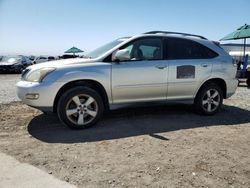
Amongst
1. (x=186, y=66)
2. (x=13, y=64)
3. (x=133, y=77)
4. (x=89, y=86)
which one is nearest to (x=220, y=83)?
(x=186, y=66)

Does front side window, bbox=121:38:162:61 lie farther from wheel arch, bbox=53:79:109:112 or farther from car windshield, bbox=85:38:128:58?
wheel arch, bbox=53:79:109:112

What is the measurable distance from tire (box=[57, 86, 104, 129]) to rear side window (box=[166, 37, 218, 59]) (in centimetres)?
184

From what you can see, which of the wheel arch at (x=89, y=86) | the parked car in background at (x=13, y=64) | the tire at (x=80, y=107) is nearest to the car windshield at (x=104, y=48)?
the wheel arch at (x=89, y=86)

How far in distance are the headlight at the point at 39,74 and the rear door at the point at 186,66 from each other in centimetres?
241

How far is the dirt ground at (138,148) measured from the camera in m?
3.73

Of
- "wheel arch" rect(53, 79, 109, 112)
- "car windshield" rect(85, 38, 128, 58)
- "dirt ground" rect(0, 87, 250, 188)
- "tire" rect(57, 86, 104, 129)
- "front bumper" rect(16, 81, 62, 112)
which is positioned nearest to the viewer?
"dirt ground" rect(0, 87, 250, 188)

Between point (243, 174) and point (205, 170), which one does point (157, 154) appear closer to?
point (205, 170)

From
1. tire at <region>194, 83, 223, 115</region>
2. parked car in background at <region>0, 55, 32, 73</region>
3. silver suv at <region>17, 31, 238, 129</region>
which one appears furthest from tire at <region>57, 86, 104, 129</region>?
parked car in background at <region>0, 55, 32, 73</region>

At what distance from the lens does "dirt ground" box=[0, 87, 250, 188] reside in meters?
3.73

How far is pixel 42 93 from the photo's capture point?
5500mm

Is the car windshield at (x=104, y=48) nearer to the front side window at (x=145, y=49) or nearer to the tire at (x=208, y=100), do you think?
the front side window at (x=145, y=49)

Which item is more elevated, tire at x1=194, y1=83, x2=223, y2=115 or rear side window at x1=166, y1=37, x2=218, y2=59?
rear side window at x1=166, y1=37, x2=218, y2=59

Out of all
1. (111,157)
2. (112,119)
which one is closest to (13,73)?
(112,119)

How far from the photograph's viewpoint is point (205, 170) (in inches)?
155
